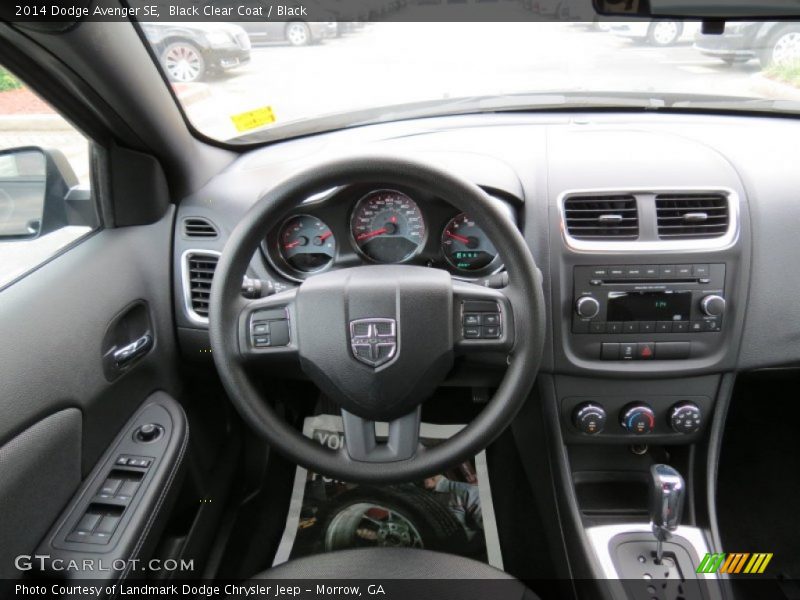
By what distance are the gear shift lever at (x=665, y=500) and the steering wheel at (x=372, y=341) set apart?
1.75 feet

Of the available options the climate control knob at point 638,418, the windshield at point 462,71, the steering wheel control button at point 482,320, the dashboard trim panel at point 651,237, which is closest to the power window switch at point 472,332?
the steering wheel control button at point 482,320

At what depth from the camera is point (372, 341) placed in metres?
1.26

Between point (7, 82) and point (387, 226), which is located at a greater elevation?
point (7, 82)

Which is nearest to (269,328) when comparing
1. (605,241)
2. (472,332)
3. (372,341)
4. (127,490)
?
(372,341)

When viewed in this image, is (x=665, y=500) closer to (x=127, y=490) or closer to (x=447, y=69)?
(x=127, y=490)

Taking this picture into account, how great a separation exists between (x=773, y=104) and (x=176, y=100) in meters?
1.71

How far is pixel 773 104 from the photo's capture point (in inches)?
74.6

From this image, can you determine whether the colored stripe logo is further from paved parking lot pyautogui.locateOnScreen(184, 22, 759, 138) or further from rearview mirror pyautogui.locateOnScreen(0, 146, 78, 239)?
rearview mirror pyautogui.locateOnScreen(0, 146, 78, 239)

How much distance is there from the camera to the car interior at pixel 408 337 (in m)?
1.27

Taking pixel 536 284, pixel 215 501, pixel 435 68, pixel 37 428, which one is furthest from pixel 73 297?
pixel 435 68

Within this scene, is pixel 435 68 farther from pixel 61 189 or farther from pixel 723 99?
pixel 61 189

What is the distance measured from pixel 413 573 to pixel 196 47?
145 cm

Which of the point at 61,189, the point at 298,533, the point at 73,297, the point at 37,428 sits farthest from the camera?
the point at 298,533

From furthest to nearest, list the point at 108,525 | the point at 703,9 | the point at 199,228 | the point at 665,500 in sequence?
the point at 199,228 < the point at 665,500 < the point at 108,525 < the point at 703,9
